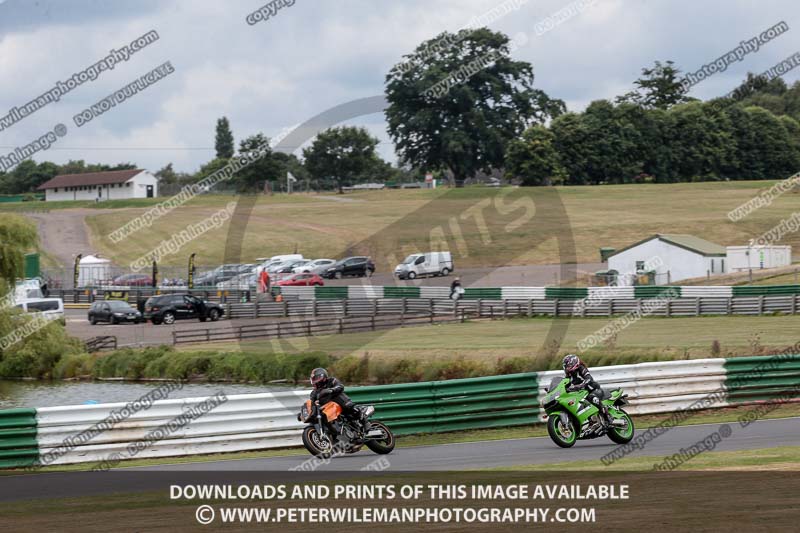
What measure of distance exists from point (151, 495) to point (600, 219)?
79.6 m

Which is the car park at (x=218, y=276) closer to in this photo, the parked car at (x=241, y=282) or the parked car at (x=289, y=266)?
the parked car at (x=241, y=282)

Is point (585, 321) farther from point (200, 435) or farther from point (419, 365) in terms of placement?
point (200, 435)

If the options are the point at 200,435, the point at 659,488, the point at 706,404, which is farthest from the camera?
the point at 706,404

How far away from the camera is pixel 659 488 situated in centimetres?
1127

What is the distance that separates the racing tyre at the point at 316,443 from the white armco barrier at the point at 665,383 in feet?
17.2

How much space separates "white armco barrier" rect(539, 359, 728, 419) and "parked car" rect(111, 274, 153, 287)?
49.6m

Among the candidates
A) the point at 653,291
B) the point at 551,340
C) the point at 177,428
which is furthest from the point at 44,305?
the point at 177,428

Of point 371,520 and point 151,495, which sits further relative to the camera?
point 151,495

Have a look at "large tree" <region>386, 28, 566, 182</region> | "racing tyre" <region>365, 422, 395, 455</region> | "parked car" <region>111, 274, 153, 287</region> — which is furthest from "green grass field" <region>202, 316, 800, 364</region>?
"large tree" <region>386, 28, 566, 182</region>

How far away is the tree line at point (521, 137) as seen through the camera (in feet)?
367

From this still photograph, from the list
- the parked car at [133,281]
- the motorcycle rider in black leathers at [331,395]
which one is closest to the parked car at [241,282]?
the parked car at [133,281]

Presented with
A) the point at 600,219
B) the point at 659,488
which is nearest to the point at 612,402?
the point at 659,488

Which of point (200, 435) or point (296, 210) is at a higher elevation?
point (296, 210)

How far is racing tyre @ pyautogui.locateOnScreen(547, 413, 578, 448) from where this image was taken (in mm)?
15710
